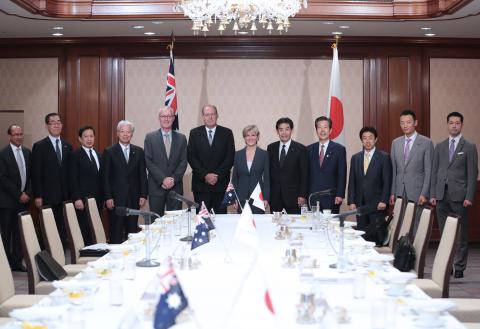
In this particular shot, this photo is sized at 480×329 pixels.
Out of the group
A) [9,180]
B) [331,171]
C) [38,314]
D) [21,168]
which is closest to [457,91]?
[331,171]

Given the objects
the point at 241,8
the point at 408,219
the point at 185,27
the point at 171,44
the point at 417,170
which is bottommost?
the point at 408,219

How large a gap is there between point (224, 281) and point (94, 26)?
631 cm

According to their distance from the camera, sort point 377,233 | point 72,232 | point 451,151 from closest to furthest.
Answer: point 72,232 < point 377,233 < point 451,151

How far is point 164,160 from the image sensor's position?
24.9 ft

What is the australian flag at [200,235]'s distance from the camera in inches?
161

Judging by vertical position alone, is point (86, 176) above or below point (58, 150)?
below

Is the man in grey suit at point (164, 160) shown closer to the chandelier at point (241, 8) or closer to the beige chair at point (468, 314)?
the chandelier at point (241, 8)

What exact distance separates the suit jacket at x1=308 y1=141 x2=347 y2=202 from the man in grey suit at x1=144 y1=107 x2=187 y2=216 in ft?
4.67

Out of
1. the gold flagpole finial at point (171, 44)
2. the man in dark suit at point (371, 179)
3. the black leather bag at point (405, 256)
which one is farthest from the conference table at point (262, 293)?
the gold flagpole finial at point (171, 44)

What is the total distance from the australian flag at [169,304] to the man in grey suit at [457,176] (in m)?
5.56

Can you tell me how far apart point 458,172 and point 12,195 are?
4.78 metres

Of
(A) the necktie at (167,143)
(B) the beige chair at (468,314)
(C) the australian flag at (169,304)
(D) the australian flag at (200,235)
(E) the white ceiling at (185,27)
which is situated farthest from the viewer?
(E) the white ceiling at (185,27)

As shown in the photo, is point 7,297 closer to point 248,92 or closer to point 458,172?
point 458,172

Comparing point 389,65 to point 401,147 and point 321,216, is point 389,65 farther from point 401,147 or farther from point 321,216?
point 321,216
